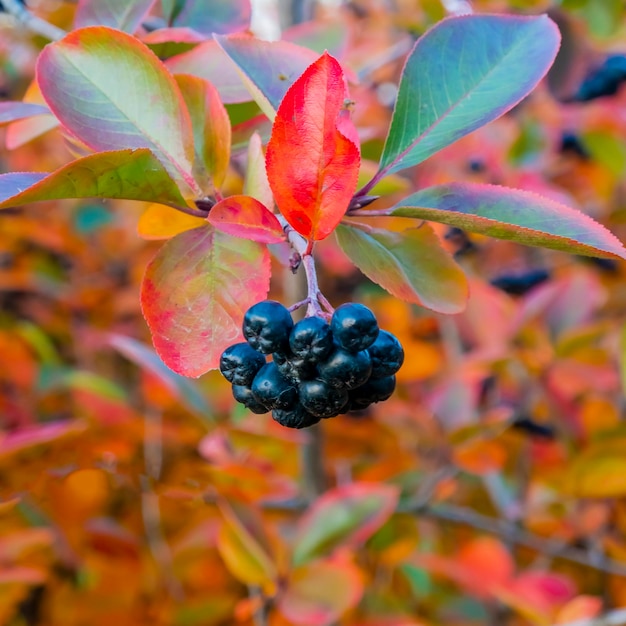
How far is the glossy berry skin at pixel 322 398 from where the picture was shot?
522 millimetres

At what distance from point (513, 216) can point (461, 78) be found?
0.17m

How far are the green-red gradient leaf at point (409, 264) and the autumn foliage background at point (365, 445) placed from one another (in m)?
0.21

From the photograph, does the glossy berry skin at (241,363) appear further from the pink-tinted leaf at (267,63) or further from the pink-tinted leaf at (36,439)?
the pink-tinted leaf at (36,439)

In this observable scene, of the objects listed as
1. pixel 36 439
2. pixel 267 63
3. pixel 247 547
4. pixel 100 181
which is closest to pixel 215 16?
pixel 267 63

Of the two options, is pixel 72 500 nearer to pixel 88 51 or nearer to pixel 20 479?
pixel 20 479

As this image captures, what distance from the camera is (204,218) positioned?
1.95 feet

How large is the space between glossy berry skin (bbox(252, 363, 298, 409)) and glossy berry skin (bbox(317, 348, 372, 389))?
0.04 m

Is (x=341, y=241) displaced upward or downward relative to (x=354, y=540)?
upward

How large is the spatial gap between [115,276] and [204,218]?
78.2 inches

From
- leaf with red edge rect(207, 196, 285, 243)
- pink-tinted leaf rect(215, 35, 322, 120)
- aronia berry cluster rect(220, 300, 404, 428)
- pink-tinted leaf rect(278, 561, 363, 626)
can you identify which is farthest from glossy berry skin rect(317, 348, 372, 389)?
pink-tinted leaf rect(278, 561, 363, 626)

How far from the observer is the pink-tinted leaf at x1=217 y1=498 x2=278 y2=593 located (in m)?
1.09

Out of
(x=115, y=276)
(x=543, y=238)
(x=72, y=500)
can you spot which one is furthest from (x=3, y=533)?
(x=543, y=238)

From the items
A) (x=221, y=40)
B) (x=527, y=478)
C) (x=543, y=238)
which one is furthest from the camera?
(x=527, y=478)

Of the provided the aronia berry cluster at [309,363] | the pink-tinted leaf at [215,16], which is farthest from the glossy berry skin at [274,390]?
the pink-tinted leaf at [215,16]
